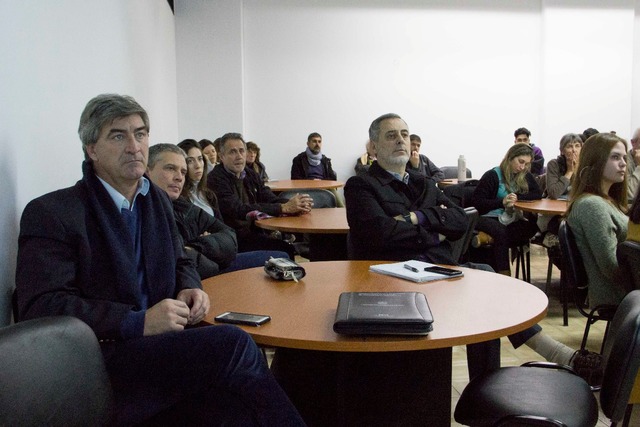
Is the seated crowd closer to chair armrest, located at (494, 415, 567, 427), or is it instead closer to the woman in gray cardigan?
the woman in gray cardigan

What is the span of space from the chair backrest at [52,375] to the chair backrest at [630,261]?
2255 mm

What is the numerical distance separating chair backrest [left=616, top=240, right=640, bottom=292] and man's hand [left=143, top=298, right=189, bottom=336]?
1.95 meters

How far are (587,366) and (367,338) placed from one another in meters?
1.43

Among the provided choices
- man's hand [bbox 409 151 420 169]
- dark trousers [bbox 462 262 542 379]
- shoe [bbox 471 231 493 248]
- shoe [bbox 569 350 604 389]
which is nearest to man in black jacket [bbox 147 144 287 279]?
dark trousers [bbox 462 262 542 379]

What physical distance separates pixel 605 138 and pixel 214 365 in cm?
254

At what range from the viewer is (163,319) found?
173 centimetres

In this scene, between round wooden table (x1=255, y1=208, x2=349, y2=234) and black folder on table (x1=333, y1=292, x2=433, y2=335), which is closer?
black folder on table (x1=333, y1=292, x2=433, y2=335)

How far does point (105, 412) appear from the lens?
1.31 m

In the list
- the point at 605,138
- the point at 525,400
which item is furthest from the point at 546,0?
the point at 525,400

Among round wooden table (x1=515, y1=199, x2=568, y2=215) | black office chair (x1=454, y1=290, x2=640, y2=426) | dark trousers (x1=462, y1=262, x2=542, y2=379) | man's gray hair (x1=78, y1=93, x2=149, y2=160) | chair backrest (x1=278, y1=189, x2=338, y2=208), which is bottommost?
dark trousers (x1=462, y1=262, x2=542, y2=379)

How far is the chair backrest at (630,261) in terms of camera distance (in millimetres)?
2715

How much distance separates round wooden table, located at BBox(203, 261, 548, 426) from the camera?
5.42 feet

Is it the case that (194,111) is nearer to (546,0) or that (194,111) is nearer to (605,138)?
(546,0)

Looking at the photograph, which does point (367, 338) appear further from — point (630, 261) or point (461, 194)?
point (461, 194)
